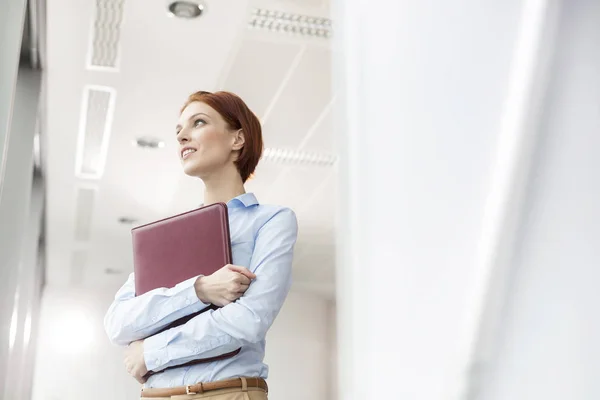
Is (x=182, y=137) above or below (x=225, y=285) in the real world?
above

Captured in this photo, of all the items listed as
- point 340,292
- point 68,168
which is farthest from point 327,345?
point 340,292

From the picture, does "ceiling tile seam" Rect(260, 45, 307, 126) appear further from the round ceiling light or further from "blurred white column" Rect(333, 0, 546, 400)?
"blurred white column" Rect(333, 0, 546, 400)

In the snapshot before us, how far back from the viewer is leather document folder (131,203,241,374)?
3.10ft

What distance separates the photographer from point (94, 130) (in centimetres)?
494

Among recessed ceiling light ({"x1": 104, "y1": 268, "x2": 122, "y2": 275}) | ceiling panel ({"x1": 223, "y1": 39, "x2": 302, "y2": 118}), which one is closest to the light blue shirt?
ceiling panel ({"x1": 223, "y1": 39, "x2": 302, "y2": 118})

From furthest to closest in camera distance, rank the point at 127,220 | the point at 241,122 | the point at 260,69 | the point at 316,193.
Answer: the point at 127,220 → the point at 316,193 → the point at 260,69 → the point at 241,122

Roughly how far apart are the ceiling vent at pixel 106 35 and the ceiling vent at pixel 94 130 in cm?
29

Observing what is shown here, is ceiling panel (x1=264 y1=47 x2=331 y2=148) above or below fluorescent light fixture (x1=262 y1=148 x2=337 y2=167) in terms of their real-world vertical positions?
above

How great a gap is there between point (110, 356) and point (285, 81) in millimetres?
4913

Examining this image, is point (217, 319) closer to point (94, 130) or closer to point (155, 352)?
point (155, 352)

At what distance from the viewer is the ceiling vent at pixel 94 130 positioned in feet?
14.7

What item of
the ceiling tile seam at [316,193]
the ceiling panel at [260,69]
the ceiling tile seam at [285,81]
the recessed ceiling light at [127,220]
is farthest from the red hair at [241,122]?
the recessed ceiling light at [127,220]

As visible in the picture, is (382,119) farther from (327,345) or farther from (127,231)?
(327,345)

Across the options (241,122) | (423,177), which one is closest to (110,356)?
(241,122)
